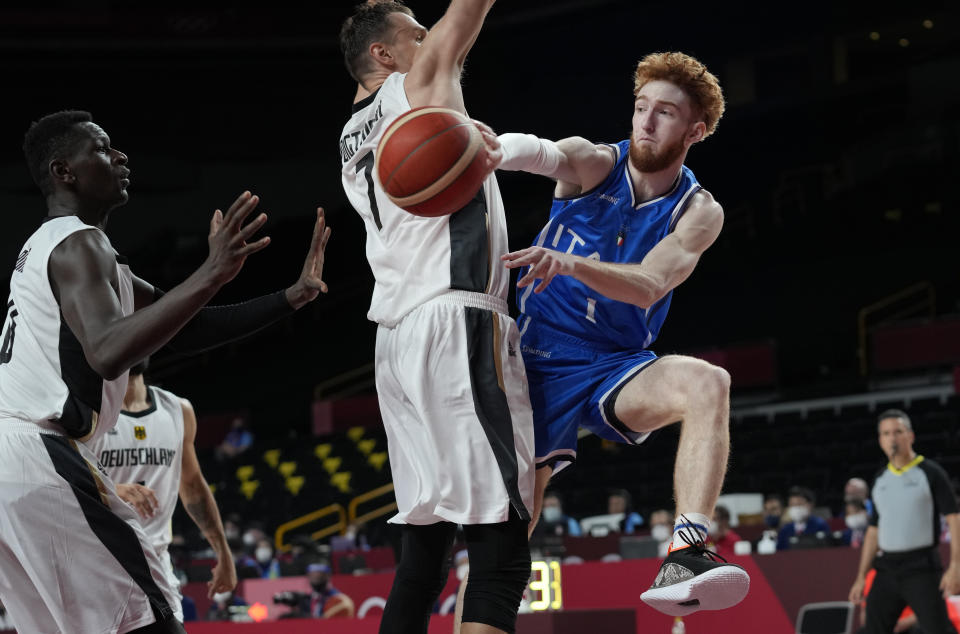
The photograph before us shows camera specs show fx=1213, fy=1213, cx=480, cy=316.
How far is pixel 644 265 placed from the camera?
391 cm

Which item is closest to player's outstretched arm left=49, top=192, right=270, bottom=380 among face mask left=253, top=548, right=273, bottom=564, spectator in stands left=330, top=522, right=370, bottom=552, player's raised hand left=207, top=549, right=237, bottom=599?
player's raised hand left=207, top=549, right=237, bottom=599

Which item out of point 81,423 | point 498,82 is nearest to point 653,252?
point 81,423

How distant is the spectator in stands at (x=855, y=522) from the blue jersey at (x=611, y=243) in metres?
6.85

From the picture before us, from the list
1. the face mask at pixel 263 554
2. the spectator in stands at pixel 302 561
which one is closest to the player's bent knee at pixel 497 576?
the spectator in stands at pixel 302 561

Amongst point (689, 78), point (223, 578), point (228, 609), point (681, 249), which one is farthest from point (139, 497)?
point (228, 609)

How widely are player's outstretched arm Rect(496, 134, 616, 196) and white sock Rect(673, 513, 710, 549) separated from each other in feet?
3.86

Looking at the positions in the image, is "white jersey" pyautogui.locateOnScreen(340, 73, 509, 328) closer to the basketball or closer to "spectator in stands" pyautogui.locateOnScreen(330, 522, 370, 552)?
the basketball

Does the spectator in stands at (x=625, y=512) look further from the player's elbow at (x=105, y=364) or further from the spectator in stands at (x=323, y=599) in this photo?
the player's elbow at (x=105, y=364)

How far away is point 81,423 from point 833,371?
17747mm

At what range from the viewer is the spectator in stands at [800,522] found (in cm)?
1033

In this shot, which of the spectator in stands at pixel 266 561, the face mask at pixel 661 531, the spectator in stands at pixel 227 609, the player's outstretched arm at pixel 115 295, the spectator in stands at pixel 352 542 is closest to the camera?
the player's outstretched arm at pixel 115 295

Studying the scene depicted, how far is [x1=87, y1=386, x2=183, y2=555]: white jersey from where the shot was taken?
5770 millimetres

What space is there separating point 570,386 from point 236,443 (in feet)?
57.8

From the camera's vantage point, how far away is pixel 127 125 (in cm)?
2383
